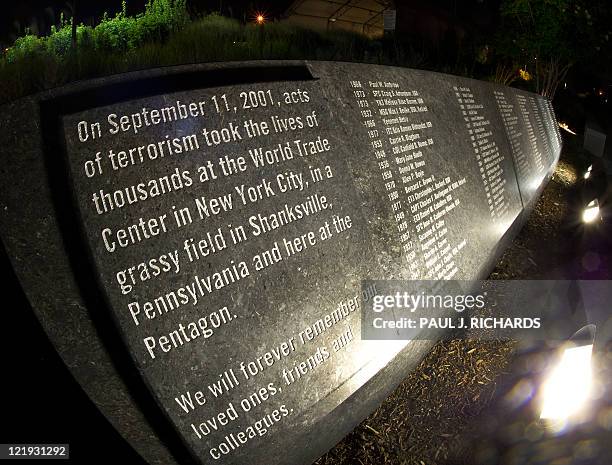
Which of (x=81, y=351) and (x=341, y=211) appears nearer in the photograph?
(x=81, y=351)

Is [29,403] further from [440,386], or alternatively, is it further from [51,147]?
[440,386]

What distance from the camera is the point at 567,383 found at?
7.20 ft

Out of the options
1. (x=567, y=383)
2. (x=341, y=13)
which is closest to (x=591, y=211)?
(x=567, y=383)

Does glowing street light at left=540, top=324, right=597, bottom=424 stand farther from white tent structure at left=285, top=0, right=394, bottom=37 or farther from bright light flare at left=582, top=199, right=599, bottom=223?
white tent structure at left=285, top=0, right=394, bottom=37

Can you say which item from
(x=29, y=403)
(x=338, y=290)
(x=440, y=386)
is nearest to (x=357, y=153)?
(x=338, y=290)

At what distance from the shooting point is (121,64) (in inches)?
95.6

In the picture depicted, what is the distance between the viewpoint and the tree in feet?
39.2

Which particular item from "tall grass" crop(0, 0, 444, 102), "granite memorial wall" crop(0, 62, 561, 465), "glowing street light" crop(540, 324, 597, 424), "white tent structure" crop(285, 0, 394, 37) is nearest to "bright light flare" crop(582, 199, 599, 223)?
"tall grass" crop(0, 0, 444, 102)

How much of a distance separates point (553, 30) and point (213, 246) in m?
16.3

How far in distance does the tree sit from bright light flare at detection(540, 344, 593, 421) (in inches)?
561

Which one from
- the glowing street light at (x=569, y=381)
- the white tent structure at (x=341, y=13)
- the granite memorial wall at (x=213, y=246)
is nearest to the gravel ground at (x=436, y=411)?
the granite memorial wall at (x=213, y=246)

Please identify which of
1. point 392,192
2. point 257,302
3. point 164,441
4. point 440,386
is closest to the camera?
point 164,441

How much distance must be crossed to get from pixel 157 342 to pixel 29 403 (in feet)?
2.59

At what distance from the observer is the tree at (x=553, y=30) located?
11938 millimetres
